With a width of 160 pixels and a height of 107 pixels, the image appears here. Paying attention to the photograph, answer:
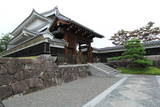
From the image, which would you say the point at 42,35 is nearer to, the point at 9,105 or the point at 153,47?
the point at 9,105

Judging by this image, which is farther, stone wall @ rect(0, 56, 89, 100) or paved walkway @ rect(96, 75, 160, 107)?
stone wall @ rect(0, 56, 89, 100)

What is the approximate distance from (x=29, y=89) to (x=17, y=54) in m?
6.72

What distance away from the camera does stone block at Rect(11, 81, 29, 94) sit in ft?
12.2

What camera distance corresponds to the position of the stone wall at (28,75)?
3.53 meters

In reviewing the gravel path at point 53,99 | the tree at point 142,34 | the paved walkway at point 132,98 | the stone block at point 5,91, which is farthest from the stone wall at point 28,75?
the tree at point 142,34

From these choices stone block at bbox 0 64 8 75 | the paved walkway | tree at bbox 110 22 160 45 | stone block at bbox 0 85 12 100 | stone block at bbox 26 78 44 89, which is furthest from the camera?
tree at bbox 110 22 160 45

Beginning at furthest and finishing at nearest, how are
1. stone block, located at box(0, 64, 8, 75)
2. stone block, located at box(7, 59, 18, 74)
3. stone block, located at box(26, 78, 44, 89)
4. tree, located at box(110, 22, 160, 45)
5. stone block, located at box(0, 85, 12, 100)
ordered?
tree, located at box(110, 22, 160, 45)
stone block, located at box(26, 78, 44, 89)
stone block, located at box(7, 59, 18, 74)
stone block, located at box(0, 64, 8, 75)
stone block, located at box(0, 85, 12, 100)

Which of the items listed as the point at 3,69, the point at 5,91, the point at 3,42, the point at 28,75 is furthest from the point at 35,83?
the point at 3,42

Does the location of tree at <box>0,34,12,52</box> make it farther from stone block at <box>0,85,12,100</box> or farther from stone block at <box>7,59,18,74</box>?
stone block at <box>0,85,12,100</box>

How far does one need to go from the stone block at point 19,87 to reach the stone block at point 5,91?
145 millimetres

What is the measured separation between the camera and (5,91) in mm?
3445

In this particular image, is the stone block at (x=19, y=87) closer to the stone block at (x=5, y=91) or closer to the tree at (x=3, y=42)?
the stone block at (x=5, y=91)

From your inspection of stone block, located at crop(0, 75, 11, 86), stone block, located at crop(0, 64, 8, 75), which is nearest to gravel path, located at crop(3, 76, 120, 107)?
stone block, located at crop(0, 75, 11, 86)

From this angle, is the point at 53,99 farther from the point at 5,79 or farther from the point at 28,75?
the point at 5,79
